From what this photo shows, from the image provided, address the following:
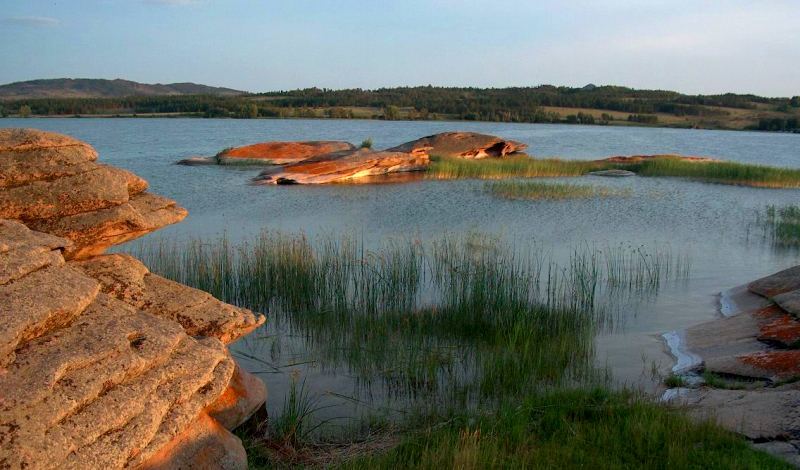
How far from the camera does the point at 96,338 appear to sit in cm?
485

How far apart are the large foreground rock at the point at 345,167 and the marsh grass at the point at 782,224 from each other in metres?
12.1

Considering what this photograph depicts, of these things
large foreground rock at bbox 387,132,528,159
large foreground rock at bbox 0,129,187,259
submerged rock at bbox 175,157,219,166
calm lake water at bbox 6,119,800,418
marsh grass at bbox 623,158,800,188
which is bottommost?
calm lake water at bbox 6,119,800,418

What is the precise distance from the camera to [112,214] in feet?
20.5

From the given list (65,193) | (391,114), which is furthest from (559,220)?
(391,114)

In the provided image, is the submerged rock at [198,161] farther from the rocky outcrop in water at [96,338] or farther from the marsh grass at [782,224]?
the rocky outcrop in water at [96,338]

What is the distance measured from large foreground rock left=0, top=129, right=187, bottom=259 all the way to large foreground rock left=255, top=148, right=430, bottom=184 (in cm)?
1734

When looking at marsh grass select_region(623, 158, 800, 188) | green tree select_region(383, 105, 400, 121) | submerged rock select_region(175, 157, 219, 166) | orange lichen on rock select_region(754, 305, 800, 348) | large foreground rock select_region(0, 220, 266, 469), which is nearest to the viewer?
large foreground rock select_region(0, 220, 266, 469)

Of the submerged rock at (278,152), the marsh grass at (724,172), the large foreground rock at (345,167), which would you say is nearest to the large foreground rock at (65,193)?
the large foreground rock at (345,167)

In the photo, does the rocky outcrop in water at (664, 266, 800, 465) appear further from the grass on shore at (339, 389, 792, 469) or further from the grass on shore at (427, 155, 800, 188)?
the grass on shore at (427, 155, 800, 188)

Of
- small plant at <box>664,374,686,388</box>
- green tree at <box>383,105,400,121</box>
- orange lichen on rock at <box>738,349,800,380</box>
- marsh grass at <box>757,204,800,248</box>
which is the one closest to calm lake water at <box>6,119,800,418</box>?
small plant at <box>664,374,686,388</box>

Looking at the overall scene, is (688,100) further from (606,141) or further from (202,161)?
(202,161)

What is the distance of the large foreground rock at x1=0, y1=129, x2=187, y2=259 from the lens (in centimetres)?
601

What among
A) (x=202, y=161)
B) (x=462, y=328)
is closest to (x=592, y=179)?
(x=202, y=161)

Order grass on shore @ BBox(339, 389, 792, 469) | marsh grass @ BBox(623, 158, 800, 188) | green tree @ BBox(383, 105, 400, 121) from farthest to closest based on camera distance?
green tree @ BBox(383, 105, 400, 121) < marsh grass @ BBox(623, 158, 800, 188) < grass on shore @ BBox(339, 389, 792, 469)
